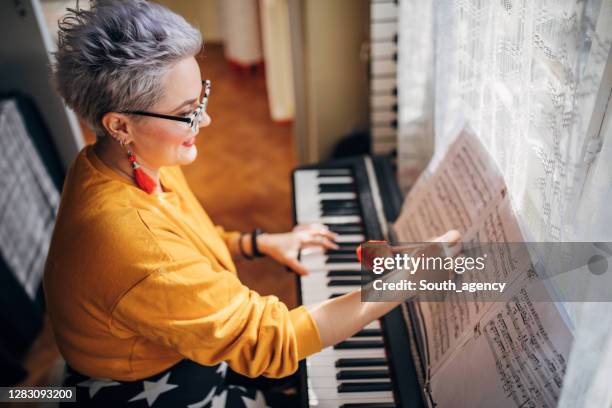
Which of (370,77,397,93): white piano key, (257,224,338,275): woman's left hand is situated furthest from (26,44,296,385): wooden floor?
(370,77,397,93): white piano key

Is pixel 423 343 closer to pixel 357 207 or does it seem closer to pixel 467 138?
pixel 467 138

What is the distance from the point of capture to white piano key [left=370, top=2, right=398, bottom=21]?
1835mm

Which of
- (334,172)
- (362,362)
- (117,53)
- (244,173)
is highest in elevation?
(117,53)

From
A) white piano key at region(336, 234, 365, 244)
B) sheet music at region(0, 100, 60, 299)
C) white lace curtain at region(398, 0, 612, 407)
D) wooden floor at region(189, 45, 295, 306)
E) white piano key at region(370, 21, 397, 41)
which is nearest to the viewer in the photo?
white lace curtain at region(398, 0, 612, 407)

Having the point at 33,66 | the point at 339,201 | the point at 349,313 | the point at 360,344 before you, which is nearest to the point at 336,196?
the point at 339,201

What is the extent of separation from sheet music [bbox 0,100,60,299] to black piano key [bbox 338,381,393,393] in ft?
4.80

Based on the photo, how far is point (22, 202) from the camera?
2324 mm

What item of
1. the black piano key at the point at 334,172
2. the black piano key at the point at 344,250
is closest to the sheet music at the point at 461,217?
the black piano key at the point at 344,250

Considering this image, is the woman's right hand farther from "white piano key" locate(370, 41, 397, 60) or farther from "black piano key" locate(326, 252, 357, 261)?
"white piano key" locate(370, 41, 397, 60)

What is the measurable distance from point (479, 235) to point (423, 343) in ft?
0.94

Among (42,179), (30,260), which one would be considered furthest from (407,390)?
(42,179)

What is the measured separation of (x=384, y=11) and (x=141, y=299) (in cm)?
125

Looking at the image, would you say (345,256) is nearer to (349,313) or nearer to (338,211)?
(338,211)

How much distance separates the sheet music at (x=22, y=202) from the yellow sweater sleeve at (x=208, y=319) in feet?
4.27
